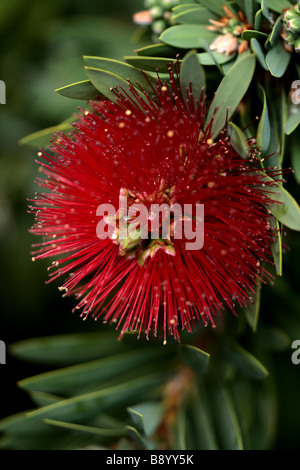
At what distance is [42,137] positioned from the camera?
1067mm

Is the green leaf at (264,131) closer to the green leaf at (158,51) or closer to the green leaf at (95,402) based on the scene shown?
the green leaf at (158,51)

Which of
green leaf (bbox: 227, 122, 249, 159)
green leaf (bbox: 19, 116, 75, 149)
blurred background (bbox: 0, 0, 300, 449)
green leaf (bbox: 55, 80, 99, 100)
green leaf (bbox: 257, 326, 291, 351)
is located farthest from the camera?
blurred background (bbox: 0, 0, 300, 449)

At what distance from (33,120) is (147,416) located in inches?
39.4

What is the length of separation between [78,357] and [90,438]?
0.20 m

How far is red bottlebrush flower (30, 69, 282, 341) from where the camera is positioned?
2.94 ft

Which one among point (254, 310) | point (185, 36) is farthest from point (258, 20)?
point (254, 310)

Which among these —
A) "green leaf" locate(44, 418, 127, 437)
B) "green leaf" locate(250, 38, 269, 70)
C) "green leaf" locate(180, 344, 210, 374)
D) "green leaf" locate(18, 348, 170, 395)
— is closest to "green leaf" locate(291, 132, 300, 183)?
"green leaf" locate(250, 38, 269, 70)

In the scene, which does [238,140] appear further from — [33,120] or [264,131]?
[33,120]

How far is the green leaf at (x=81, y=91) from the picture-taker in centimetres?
93

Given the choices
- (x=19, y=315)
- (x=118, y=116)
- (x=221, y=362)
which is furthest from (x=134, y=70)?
(x=19, y=315)

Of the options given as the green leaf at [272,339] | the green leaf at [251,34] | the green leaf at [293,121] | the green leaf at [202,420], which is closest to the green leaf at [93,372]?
the green leaf at [202,420]

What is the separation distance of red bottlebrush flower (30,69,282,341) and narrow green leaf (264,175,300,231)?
2cm

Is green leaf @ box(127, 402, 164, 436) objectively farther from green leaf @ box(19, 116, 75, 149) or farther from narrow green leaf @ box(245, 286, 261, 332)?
green leaf @ box(19, 116, 75, 149)
